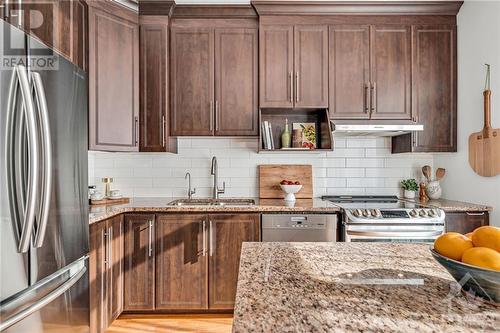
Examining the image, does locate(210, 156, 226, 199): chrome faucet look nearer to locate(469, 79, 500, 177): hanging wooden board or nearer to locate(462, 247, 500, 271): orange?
locate(469, 79, 500, 177): hanging wooden board

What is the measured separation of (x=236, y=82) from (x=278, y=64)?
398 millimetres

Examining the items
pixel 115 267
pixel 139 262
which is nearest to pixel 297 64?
pixel 139 262

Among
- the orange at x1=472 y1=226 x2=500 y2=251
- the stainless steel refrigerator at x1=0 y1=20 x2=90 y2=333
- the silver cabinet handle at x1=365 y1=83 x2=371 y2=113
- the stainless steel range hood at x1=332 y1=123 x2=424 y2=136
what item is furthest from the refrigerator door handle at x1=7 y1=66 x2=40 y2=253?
the silver cabinet handle at x1=365 y1=83 x2=371 y2=113

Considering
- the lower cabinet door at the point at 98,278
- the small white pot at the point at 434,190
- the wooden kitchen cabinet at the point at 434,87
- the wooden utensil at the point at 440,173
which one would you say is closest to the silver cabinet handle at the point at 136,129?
the lower cabinet door at the point at 98,278

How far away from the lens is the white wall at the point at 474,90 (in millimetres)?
2455

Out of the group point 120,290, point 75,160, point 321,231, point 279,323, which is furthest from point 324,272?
point 120,290

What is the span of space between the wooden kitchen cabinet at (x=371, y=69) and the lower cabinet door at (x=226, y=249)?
123cm

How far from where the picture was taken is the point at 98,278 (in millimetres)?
2156

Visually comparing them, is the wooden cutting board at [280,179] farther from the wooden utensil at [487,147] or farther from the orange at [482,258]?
the orange at [482,258]

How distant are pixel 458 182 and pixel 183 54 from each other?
8.65ft

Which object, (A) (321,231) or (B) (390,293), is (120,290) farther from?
(B) (390,293)

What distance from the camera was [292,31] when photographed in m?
2.90

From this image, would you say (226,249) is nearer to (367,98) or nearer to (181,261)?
(181,261)

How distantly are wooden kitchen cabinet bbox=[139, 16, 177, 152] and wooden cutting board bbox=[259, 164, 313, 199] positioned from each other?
37.6 inches
